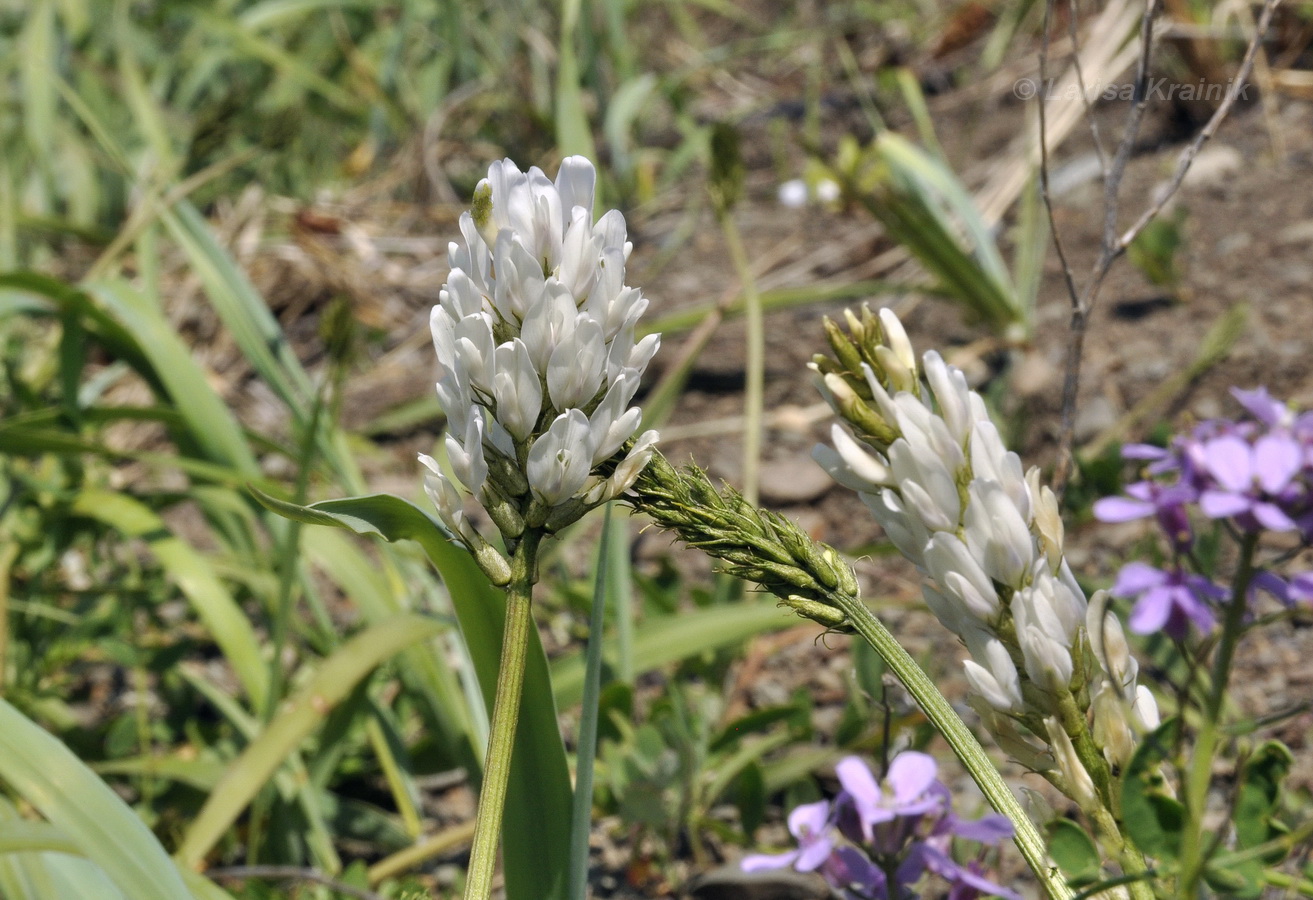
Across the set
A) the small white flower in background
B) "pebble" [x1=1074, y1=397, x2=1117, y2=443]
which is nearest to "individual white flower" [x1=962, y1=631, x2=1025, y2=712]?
"pebble" [x1=1074, y1=397, x2=1117, y2=443]

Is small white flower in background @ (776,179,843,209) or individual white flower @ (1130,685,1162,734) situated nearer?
individual white flower @ (1130,685,1162,734)

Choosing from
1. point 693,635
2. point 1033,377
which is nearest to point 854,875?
point 693,635

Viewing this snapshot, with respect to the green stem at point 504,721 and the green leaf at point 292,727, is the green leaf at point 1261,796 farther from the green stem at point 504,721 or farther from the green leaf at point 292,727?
the green leaf at point 292,727

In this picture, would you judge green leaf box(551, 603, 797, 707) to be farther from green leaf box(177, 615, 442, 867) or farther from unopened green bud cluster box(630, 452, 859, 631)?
unopened green bud cluster box(630, 452, 859, 631)

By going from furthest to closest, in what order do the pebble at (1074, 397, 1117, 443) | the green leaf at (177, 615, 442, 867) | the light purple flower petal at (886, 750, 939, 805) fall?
1. the pebble at (1074, 397, 1117, 443)
2. the green leaf at (177, 615, 442, 867)
3. the light purple flower petal at (886, 750, 939, 805)

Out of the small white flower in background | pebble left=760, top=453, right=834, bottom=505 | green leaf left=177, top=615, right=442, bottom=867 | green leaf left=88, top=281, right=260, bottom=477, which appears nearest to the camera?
green leaf left=177, top=615, right=442, bottom=867

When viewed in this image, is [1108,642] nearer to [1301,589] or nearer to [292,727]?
[1301,589]

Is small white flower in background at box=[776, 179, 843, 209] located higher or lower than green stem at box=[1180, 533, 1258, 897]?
higher

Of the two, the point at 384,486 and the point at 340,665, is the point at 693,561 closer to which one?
the point at 384,486
